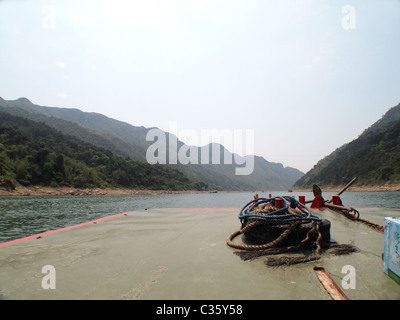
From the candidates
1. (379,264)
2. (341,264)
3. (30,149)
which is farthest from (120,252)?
(30,149)

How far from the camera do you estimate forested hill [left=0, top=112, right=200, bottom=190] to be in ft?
179

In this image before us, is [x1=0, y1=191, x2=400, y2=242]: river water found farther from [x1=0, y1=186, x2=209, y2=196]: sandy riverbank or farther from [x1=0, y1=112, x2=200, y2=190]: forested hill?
[x1=0, y1=112, x2=200, y2=190]: forested hill

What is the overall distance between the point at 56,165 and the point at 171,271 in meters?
72.5

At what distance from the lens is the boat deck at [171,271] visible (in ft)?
7.09

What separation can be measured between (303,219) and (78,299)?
10.5 ft

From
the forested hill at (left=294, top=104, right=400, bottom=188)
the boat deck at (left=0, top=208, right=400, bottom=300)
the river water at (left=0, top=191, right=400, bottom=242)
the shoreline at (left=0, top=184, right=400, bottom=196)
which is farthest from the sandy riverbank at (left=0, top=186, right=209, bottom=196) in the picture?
the forested hill at (left=294, top=104, right=400, bottom=188)

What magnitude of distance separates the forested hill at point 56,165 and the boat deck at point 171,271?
57.2 m

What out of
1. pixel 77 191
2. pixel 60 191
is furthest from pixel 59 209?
pixel 77 191

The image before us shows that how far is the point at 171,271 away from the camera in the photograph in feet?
9.17

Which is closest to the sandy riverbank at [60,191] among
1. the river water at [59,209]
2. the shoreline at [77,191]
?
the shoreline at [77,191]

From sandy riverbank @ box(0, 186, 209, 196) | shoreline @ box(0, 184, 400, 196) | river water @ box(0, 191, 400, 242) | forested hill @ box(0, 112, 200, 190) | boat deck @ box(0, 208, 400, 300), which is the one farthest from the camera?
forested hill @ box(0, 112, 200, 190)

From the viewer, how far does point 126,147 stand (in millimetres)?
165500

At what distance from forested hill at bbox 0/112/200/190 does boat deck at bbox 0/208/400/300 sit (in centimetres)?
5716
